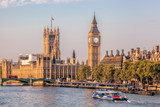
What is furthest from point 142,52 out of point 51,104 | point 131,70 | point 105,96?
point 51,104

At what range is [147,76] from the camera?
12781cm

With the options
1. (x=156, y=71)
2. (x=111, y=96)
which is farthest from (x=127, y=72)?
(x=111, y=96)

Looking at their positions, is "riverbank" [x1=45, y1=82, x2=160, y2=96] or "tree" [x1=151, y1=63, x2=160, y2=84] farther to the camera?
"tree" [x1=151, y1=63, x2=160, y2=84]

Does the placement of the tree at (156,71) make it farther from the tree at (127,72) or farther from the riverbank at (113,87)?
the tree at (127,72)

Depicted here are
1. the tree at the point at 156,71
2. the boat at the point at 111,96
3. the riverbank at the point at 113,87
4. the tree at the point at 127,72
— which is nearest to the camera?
the boat at the point at 111,96

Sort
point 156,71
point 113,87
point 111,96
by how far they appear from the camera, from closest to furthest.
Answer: point 111,96
point 156,71
point 113,87

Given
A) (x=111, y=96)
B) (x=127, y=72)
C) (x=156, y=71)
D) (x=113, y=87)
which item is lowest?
(x=111, y=96)

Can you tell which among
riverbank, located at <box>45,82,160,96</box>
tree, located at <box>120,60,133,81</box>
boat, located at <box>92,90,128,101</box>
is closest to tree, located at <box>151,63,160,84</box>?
riverbank, located at <box>45,82,160,96</box>

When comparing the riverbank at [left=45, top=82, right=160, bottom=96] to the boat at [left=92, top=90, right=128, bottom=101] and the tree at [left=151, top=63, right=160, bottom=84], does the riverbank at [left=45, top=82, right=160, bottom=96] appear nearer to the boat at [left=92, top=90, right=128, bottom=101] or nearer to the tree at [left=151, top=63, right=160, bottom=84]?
the tree at [left=151, top=63, right=160, bottom=84]

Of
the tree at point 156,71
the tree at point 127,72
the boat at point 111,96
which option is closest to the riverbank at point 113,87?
the tree at point 127,72

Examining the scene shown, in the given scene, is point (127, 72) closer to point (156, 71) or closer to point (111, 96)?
point (156, 71)

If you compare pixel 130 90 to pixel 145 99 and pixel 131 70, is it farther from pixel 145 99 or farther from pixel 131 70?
pixel 145 99

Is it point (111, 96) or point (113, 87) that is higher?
point (113, 87)

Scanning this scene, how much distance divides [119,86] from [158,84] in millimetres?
18766
